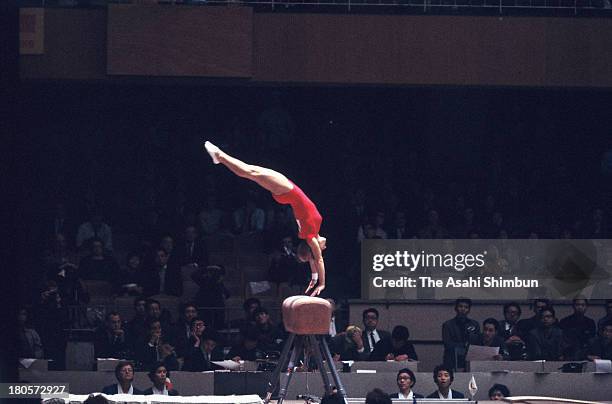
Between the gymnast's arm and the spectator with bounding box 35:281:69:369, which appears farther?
the spectator with bounding box 35:281:69:369

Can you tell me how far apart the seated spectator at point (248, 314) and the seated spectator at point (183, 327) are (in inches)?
20.8

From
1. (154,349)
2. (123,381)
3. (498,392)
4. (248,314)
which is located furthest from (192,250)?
(498,392)

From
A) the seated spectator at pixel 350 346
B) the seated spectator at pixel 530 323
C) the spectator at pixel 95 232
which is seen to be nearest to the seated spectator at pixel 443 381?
the seated spectator at pixel 350 346

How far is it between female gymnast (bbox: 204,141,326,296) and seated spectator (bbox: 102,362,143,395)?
285 centimetres

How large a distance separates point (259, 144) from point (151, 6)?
11.5 feet

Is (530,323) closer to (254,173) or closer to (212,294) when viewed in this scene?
(212,294)

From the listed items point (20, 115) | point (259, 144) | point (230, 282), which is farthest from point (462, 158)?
point (20, 115)

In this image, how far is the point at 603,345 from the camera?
15789mm

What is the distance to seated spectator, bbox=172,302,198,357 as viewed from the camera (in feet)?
50.6

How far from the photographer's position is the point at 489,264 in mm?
17594

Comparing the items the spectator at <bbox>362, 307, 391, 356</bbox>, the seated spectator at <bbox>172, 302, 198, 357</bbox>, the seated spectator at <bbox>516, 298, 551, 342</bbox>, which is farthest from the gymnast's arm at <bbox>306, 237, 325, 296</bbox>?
the seated spectator at <bbox>516, 298, 551, 342</bbox>

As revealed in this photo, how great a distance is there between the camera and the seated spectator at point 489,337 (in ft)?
52.0

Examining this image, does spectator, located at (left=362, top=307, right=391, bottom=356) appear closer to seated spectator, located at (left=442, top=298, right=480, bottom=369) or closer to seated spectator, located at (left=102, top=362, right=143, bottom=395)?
seated spectator, located at (left=442, top=298, right=480, bottom=369)

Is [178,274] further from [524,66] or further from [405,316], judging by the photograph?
[524,66]
